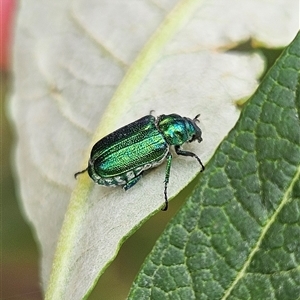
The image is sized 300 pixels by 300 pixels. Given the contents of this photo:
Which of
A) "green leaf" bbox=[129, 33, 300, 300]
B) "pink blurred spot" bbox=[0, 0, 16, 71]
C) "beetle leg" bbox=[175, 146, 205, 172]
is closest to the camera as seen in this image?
"green leaf" bbox=[129, 33, 300, 300]

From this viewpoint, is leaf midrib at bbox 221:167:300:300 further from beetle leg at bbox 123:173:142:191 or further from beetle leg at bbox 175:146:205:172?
beetle leg at bbox 123:173:142:191

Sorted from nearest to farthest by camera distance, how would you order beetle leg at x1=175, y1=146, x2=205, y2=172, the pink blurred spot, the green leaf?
the green leaf → beetle leg at x1=175, y1=146, x2=205, y2=172 → the pink blurred spot

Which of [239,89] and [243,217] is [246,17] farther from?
[243,217]

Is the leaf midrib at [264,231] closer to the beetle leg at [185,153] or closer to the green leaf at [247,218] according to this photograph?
the green leaf at [247,218]

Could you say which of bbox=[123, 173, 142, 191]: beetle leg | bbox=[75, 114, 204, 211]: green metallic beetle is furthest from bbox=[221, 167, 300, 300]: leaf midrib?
bbox=[123, 173, 142, 191]: beetle leg

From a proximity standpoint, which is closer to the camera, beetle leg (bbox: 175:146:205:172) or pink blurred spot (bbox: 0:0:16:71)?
beetle leg (bbox: 175:146:205:172)

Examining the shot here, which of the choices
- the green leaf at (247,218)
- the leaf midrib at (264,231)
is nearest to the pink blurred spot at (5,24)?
the green leaf at (247,218)

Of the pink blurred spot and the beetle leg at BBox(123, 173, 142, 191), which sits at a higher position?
the pink blurred spot
